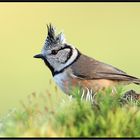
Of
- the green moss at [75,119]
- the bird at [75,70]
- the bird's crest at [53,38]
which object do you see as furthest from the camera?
the bird at [75,70]

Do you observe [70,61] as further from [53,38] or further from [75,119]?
[75,119]

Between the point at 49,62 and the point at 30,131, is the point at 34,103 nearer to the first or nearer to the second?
the point at 30,131

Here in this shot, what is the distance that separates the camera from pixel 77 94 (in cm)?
291

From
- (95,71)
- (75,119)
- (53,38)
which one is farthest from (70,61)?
(75,119)

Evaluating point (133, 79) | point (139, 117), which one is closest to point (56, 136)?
point (139, 117)

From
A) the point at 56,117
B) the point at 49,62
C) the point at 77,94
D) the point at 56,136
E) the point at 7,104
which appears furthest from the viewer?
the point at 7,104

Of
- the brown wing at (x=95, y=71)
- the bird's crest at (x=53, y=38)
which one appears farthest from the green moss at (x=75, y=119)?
the brown wing at (x=95, y=71)

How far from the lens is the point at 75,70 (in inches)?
207

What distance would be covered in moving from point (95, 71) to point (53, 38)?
2.45ft

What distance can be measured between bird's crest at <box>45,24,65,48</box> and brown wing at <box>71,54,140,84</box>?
1.83 feet

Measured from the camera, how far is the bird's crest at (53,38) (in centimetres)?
432

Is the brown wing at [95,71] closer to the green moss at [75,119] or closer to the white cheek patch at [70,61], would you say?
the white cheek patch at [70,61]

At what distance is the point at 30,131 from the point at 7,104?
Answer: 12.3ft

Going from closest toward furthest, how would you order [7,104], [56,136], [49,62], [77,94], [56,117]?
[56,136] < [56,117] < [77,94] < [49,62] < [7,104]
